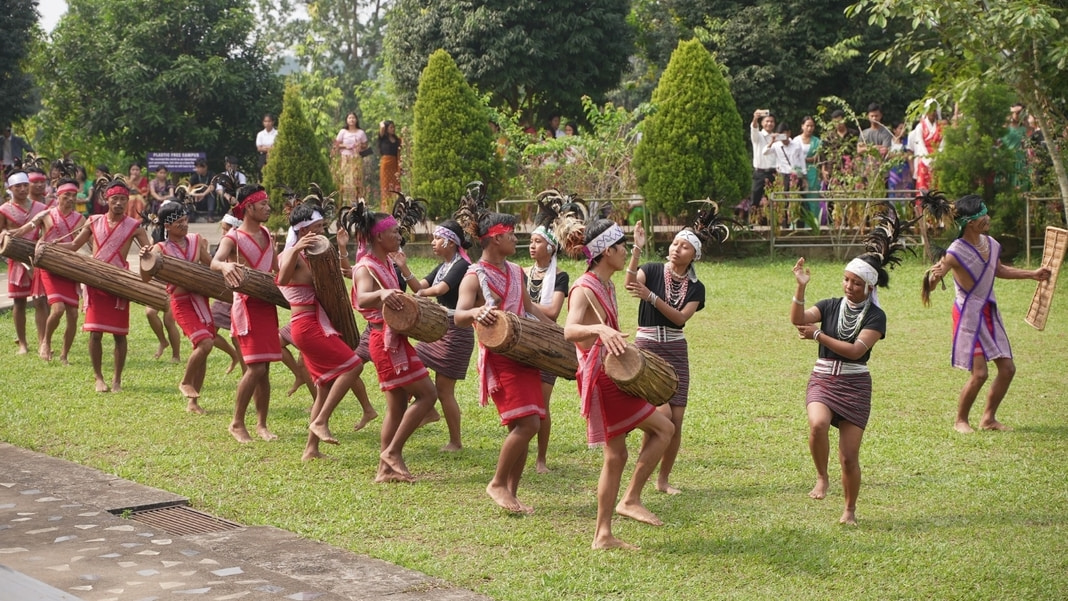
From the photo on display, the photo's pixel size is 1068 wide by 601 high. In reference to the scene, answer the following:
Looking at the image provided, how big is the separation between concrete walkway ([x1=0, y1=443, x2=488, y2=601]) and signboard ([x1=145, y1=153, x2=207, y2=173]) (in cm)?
1825

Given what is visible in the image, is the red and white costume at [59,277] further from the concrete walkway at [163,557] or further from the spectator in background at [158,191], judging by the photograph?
the spectator in background at [158,191]

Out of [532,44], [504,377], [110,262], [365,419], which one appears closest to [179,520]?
[504,377]

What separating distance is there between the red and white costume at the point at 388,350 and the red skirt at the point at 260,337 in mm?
1229

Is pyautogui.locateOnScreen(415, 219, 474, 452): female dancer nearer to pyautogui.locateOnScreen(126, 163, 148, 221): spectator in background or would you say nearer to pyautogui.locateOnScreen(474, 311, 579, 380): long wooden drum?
pyautogui.locateOnScreen(474, 311, 579, 380): long wooden drum

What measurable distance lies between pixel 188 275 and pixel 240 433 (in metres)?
1.43

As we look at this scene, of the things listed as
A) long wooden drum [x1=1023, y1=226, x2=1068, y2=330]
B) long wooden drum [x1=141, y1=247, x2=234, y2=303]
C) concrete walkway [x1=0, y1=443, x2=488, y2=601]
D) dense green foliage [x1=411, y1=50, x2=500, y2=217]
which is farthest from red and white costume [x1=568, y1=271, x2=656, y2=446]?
dense green foliage [x1=411, y1=50, x2=500, y2=217]

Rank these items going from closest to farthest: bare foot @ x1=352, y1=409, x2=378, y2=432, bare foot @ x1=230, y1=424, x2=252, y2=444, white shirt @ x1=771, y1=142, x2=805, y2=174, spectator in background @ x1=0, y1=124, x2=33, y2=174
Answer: bare foot @ x1=230, y1=424, x2=252, y2=444 < bare foot @ x1=352, y1=409, x2=378, y2=432 < white shirt @ x1=771, y1=142, x2=805, y2=174 < spectator in background @ x1=0, y1=124, x2=33, y2=174

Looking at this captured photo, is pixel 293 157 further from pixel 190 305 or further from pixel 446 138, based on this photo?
pixel 190 305

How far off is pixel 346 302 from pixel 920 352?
619 centimetres

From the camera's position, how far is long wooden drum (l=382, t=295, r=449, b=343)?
24.3ft

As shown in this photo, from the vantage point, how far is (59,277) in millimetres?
11938

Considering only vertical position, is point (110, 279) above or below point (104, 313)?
above

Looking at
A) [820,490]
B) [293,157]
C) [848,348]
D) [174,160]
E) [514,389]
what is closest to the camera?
[848,348]

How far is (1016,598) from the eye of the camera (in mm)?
5590
